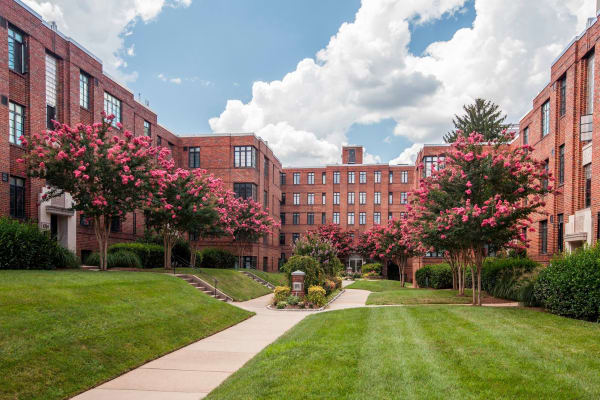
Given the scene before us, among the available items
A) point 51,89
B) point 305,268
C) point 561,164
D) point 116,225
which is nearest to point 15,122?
point 51,89

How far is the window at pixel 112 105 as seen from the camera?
29.0 m

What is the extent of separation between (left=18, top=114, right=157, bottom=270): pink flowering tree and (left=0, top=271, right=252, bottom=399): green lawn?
5.65 meters

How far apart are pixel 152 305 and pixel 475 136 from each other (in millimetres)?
12772

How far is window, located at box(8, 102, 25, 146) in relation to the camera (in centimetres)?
2028

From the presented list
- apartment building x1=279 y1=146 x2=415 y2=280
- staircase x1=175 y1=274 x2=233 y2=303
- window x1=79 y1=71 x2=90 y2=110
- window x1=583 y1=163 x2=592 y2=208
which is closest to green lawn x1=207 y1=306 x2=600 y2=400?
staircase x1=175 y1=274 x2=233 y2=303

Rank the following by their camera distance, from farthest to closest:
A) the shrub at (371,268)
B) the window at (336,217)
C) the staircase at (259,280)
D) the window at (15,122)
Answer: the window at (336,217)
the shrub at (371,268)
the staircase at (259,280)
the window at (15,122)

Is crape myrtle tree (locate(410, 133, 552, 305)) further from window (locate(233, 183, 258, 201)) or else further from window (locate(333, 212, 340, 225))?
window (locate(333, 212, 340, 225))

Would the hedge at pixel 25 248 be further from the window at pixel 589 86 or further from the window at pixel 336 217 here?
the window at pixel 336 217

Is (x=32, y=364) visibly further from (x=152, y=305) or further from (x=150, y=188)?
(x=150, y=188)

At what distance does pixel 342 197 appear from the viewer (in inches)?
2549

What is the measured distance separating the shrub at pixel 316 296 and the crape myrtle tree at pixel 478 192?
5179 millimetres

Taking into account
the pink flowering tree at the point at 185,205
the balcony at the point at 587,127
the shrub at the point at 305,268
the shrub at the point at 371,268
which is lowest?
the shrub at the point at 371,268

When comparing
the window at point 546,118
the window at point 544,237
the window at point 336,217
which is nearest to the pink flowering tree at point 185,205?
the window at point 544,237

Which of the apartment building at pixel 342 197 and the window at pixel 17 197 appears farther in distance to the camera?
the apartment building at pixel 342 197
